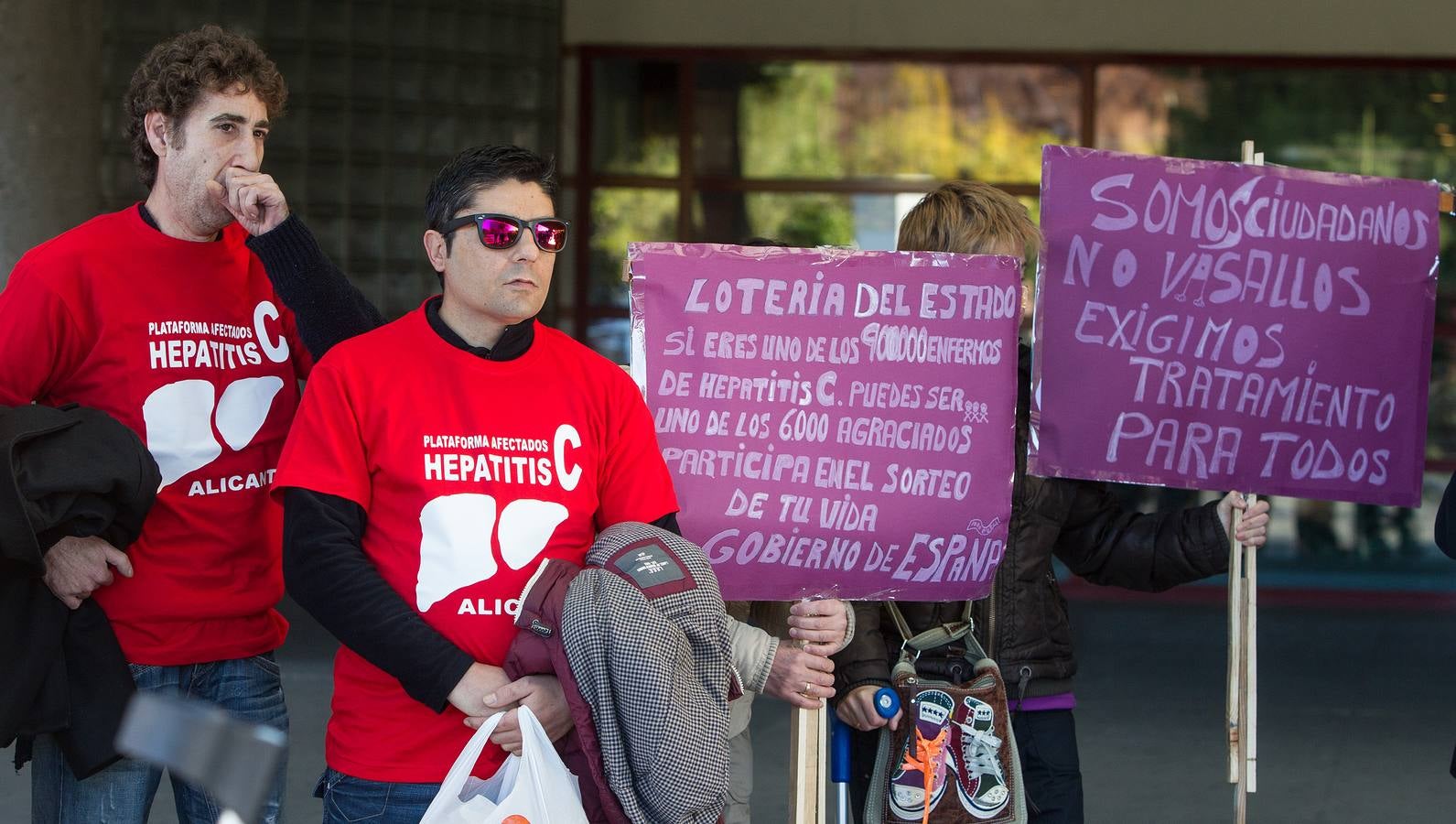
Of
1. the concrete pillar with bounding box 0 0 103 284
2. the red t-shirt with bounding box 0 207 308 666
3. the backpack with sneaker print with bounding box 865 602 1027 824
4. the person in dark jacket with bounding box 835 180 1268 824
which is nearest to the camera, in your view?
the red t-shirt with bounding box 0 207 308 666

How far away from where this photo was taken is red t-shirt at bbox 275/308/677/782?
2.54m

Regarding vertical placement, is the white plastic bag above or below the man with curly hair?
below

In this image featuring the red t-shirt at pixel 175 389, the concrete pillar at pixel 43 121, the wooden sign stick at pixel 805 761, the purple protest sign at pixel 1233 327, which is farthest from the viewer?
the concrete pillar at pixel 43 121

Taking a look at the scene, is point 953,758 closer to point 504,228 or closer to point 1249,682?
point 1249,682

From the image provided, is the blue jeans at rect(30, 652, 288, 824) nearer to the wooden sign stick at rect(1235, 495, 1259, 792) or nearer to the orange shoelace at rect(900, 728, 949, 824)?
the orange shoelace at rect(900, 728, 949, 824)

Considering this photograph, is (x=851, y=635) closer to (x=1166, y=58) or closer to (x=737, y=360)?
(x=737, y=360)

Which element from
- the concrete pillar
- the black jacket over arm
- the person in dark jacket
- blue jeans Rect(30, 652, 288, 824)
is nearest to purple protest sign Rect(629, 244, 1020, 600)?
the person in dark jacket

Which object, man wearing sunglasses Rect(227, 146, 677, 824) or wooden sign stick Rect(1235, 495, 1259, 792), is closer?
man wearing sunglasses Rect(227, 146, 677, 824)

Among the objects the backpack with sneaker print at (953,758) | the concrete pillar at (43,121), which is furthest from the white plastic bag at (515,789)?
the concrete pillar at (43,121)

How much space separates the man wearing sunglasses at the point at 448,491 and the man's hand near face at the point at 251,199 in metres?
0.30

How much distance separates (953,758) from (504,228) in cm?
139

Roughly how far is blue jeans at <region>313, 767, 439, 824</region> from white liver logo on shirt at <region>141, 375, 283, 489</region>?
0.64 m

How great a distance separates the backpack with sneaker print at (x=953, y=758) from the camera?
10.2 feet

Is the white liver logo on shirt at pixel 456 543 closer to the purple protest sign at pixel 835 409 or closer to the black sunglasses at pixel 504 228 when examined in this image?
the black sunglasses at pixel 504 228
